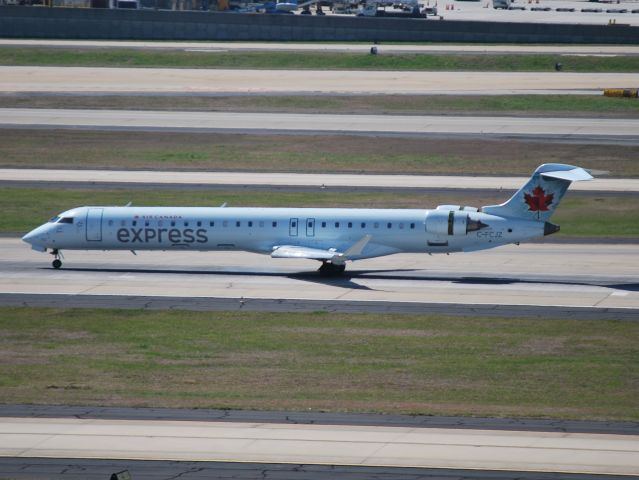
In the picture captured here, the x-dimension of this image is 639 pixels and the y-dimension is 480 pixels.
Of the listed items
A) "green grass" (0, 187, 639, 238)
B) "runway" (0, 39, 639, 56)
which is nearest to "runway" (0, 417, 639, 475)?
"green grass" (0, 187, 639, 238)

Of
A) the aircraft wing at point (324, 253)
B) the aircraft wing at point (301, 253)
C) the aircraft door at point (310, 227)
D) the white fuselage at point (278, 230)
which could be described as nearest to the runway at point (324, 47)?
the white fuselage at point (278, 230)

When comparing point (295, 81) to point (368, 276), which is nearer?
point (368, 276)

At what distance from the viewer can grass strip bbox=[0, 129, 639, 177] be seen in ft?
249

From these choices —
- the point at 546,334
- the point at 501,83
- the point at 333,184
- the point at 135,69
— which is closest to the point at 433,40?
the point at 501,83

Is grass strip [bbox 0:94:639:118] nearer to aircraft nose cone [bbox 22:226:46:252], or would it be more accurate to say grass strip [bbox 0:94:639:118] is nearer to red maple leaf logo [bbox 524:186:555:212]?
aircraft nose cone [bbox 22:226:46:252]

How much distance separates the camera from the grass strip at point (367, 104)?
3814 inches

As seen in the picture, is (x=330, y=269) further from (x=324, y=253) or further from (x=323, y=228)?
(x=323, y=228)

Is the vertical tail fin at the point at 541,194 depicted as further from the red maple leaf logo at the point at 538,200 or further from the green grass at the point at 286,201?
the green grass at the point at 286,201

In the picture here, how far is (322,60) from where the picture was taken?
118 metres

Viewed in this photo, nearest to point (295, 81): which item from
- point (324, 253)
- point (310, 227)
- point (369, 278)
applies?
point (310, 227)

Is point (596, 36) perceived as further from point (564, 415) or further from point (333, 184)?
point (564, 415)

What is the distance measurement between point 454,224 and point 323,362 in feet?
47.6

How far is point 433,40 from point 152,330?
9733 centimetres

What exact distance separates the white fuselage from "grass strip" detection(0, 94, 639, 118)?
46.1m
